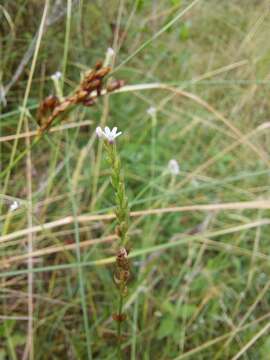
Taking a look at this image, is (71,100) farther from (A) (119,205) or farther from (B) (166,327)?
(B) (166,327)

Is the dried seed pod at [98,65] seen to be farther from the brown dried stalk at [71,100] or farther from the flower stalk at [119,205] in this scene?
the flower stalk at [119,205]

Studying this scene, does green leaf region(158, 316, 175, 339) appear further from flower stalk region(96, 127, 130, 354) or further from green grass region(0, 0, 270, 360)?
flower stalk region(96, 127, 130, 354)

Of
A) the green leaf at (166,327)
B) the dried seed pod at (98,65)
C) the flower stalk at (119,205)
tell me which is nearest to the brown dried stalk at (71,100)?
the dried seed pod at (98,65)

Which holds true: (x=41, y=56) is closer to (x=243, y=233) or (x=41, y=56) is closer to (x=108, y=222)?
(x=108, y=222)

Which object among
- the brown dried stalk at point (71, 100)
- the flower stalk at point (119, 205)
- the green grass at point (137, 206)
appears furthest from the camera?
the green grass at point (137, 206)

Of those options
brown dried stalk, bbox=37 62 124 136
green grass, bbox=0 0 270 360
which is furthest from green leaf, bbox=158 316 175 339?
brown dried stalk, bbox=37 62 124 136

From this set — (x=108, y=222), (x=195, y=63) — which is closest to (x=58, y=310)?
(x=108, y=222)

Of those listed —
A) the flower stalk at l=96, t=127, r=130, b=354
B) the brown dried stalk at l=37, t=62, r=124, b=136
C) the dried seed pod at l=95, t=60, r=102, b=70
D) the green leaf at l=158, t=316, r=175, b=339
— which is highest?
the dried seed pod at l=95, t=60, r=102, b=70

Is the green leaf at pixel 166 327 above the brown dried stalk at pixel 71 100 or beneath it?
beneath
